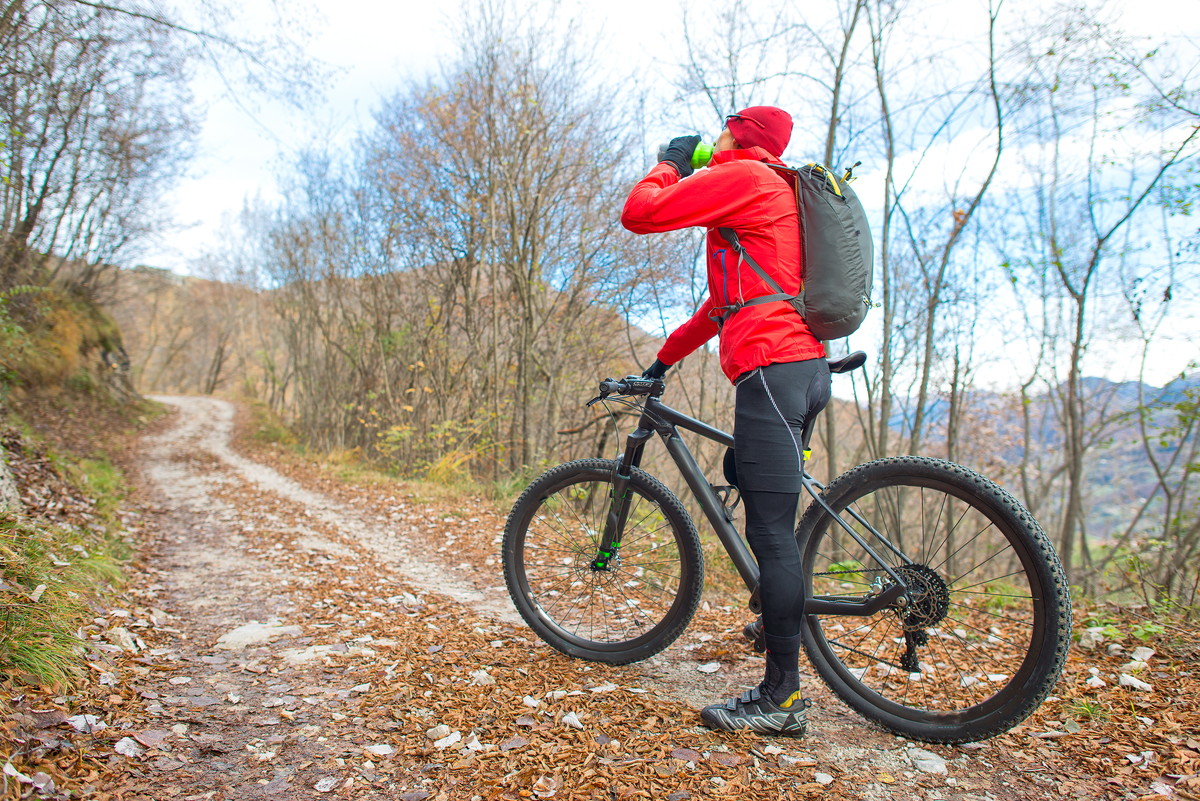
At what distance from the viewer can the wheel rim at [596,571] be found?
8.96 ft

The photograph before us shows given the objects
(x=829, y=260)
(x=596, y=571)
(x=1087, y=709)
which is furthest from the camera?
(x=596, y=571)

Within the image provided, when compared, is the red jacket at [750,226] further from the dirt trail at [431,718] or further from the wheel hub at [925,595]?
the dirt trail at [431,718]

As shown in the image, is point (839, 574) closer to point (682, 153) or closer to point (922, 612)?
point (922, 612)

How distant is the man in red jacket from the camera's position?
2072 millimetres

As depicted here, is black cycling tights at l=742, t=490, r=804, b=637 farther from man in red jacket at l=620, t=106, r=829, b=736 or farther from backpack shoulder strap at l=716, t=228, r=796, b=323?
backpack shoulder strap at l=716, t=228, r=796, b=323

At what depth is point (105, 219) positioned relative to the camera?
17000 mm

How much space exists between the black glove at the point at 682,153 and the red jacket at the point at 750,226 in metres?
0.18

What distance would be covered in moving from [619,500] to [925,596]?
1.22 meters

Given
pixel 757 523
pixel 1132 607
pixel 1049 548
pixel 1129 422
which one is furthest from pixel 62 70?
pixel 1129 422

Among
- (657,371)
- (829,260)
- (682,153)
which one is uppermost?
(682,153)

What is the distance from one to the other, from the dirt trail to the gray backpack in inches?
54.9

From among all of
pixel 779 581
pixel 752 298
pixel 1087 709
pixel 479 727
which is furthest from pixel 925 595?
pixel 479 727

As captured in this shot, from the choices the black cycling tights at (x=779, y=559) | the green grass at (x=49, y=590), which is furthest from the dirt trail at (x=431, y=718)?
the black cycling tights at (x=779, y=559)

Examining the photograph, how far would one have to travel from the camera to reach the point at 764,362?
207cm
